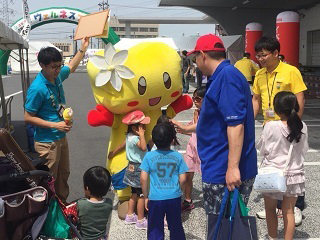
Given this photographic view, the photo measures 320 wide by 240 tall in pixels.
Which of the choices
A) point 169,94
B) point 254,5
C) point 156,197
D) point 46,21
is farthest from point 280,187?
point 46,21

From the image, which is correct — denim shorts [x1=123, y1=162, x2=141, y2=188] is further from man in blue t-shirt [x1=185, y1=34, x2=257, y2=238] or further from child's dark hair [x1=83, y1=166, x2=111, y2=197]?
man in blue t-shirt [x1=185, y1=34, x2=257, y2=238]

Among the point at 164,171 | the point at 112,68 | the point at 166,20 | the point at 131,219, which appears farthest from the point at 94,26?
the point at 166,20

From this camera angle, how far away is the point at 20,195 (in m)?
2.49

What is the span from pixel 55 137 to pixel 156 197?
139 cm

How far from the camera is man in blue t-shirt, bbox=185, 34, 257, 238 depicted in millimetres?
2521

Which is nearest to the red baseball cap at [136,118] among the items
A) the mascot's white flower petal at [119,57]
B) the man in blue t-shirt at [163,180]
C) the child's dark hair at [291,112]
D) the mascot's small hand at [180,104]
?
the mascot's white flower petal at [119,57]

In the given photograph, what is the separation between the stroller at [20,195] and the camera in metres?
2.45

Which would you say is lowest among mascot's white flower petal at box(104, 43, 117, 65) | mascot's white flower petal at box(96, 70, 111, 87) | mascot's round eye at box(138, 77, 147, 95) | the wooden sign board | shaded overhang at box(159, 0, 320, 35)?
mascot's round eye at box(138, 77, 147, 95)

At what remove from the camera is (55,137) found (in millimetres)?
4125

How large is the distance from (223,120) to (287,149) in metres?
1.07

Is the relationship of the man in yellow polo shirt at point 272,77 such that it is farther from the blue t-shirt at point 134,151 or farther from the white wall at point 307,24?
the white wall at point 307,24

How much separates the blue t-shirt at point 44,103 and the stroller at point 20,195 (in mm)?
1309

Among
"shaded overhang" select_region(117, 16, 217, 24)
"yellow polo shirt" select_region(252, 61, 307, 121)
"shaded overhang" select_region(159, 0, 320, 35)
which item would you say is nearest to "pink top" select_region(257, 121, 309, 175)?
"yellow polo shirt" select_region(252, 61, 307, 121)

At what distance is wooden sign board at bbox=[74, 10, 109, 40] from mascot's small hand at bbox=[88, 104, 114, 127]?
787mm
